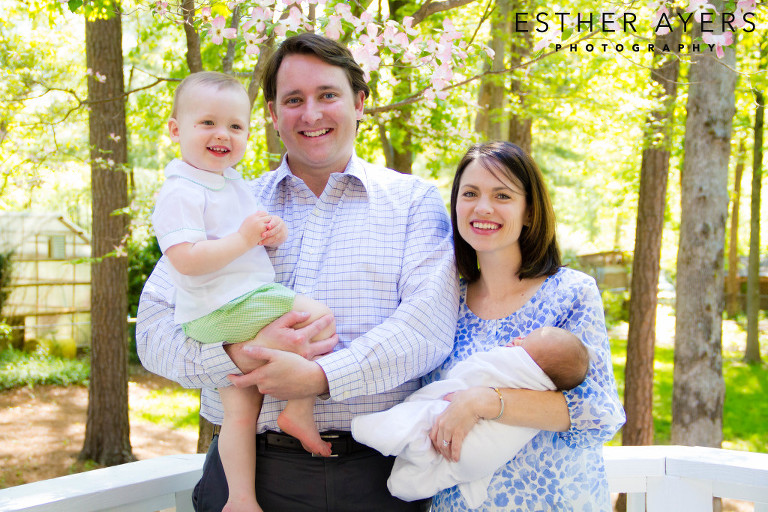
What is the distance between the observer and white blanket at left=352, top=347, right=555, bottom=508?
1669mm

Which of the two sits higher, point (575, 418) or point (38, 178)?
point (38, 178)

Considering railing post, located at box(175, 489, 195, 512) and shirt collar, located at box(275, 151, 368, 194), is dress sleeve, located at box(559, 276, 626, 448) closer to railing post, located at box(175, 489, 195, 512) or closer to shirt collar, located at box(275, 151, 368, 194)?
shirt collar, located at box(275, 151, 368, 194)

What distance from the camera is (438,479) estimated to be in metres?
1.72

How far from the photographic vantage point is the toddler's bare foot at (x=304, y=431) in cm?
172

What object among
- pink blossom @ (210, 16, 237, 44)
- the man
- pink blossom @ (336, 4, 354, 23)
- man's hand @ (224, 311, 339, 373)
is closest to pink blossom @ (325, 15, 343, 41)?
pink blossom @ (336, 4, 354, 23)

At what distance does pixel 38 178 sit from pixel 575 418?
5.70m

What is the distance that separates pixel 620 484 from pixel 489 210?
93 cm

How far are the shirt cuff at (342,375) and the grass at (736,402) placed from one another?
23.6 feet

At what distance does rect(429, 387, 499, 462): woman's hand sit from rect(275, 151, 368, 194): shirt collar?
74cm

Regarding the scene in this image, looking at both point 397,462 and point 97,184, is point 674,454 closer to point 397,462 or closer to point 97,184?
point 397,462

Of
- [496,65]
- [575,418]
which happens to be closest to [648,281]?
[496,65]

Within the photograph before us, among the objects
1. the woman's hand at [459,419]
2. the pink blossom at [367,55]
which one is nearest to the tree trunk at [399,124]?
the pink blossom at [367,55]

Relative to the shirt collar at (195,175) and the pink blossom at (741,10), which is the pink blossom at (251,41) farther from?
the pink blossom at (741,10)

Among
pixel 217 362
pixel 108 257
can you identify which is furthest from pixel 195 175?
pixel 108 257
